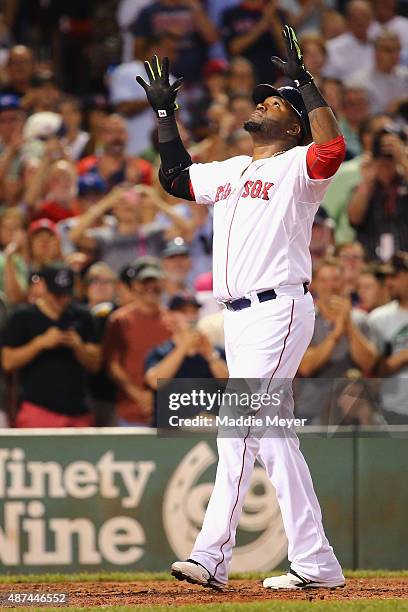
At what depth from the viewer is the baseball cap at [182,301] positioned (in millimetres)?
9156

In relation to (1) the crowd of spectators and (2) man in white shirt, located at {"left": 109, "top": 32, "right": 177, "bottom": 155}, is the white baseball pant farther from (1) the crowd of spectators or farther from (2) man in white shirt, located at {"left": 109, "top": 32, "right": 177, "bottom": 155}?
(2) man in white shirt, located at {"left": 109, "top": 32, "right": 177, "bottom": 155}

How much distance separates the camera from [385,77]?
42.8 ft

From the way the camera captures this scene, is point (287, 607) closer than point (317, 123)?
Yes

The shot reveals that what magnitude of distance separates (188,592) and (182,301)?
299cm

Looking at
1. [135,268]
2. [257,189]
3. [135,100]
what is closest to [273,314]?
→ [257,189]

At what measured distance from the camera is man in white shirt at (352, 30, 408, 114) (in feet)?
42.4

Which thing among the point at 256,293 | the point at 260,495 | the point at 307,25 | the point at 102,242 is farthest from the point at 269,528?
the point at 307,25

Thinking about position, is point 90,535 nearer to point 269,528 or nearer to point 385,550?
point 269,528

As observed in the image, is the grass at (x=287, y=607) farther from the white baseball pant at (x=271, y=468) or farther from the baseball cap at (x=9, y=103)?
the baseball cap at (x=9, y=103)

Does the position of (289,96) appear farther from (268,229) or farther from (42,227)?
(42,227)

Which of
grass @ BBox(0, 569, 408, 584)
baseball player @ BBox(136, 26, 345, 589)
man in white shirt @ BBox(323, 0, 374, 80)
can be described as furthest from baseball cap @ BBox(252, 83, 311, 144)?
man in white shirt @ BBox(323, 0, 374, 80)

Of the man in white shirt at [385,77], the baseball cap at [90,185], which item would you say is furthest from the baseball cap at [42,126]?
the man in white shirt at [385,77]

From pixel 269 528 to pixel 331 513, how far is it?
1.23ft

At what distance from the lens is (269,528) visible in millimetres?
8078
